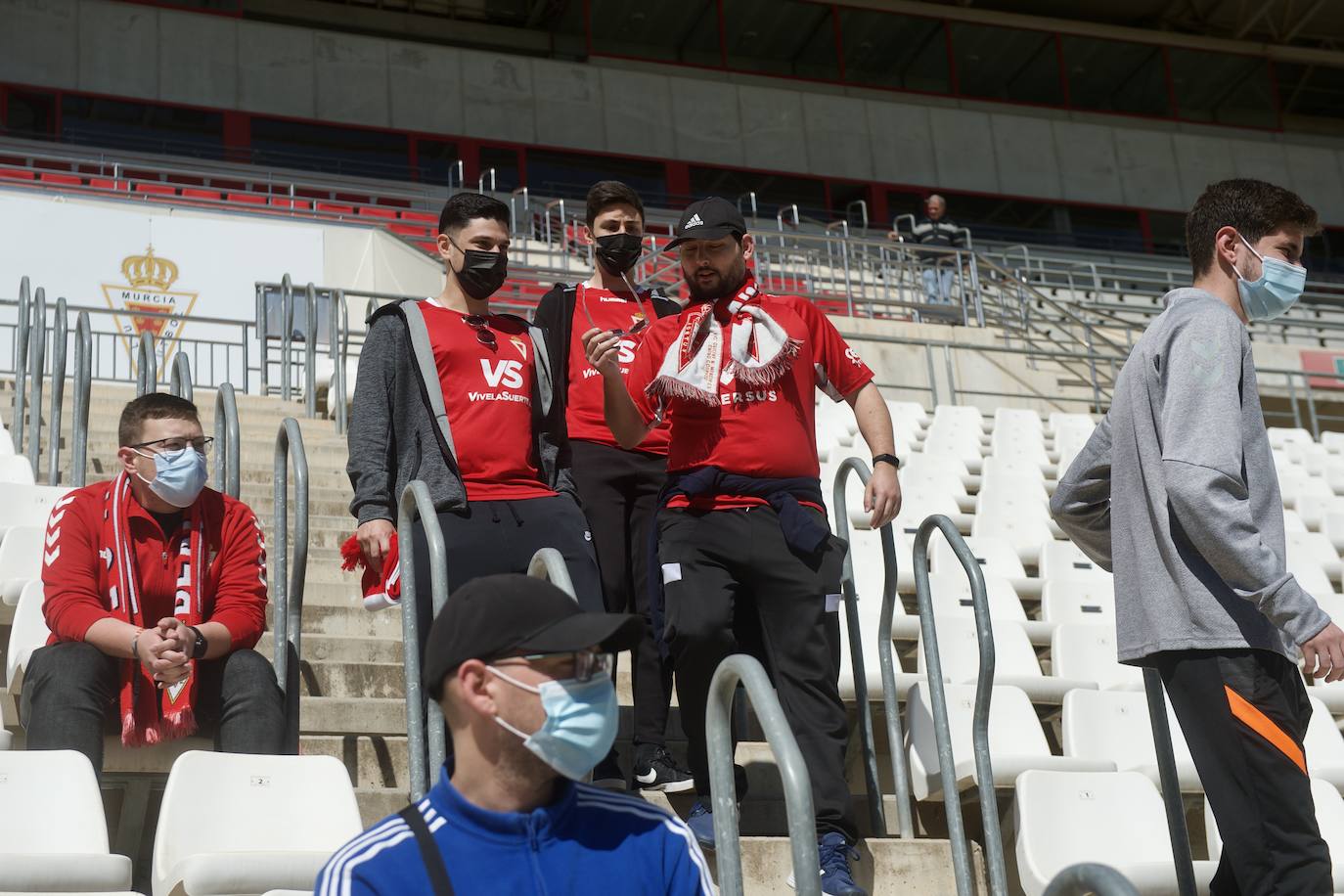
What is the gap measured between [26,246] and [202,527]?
9.60 m

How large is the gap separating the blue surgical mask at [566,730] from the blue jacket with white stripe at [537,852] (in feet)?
0.28

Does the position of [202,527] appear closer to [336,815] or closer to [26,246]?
[336,815]

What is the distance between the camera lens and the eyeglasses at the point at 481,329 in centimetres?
397

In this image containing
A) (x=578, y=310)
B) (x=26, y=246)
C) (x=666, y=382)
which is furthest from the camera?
(x=26, y=246)

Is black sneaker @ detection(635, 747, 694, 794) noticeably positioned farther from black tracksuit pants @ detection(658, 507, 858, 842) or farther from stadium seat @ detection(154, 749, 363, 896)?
stadium seat @ detection(154, 749, 363, 896)

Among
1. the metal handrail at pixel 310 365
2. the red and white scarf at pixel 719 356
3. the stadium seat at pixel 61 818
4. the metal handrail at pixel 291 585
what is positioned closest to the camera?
the stadium seat at pixel 61 818

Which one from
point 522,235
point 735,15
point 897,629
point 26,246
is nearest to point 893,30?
point 735,15

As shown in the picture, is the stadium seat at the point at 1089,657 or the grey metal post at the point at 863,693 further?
the stadium seat at the point at 1089,657

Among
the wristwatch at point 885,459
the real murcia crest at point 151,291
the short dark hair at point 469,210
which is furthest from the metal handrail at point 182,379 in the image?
the real murcia crest at point 151,291

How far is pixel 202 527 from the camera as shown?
A: 4016mm

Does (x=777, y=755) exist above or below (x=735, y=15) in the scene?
below

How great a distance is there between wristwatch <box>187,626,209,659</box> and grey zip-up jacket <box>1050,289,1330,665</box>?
2072mm

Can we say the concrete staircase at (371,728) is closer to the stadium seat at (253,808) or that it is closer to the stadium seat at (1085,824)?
the stadium seat at (1085,824)

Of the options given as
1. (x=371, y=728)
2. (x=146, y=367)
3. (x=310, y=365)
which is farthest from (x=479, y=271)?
(x=310, y=365)
